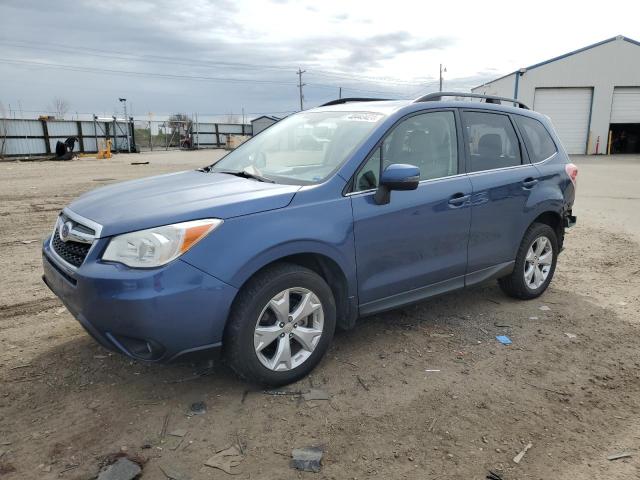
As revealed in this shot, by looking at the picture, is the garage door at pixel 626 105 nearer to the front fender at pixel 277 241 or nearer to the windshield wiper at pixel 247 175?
the windshield wiper at pixel 247 175

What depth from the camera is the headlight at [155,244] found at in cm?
279

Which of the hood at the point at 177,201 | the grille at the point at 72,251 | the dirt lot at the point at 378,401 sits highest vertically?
Answer: the hood at the point at 177,201

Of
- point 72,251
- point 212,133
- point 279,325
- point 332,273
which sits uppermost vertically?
point 212,133

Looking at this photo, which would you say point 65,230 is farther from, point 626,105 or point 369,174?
point 626,105

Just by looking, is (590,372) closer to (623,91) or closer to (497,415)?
(497,415)

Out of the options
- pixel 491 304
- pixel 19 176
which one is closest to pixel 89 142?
pixel 19 176

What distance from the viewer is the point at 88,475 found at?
8.23 ft

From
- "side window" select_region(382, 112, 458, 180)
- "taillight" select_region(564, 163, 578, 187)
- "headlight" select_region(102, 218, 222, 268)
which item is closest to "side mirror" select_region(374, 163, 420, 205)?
"side window" select_region(382, 112, 458, 180)

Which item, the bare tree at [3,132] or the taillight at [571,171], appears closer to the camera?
the taillight at [571,171]

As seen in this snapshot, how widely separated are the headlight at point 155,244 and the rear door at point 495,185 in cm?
234

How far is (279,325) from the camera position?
318 cm

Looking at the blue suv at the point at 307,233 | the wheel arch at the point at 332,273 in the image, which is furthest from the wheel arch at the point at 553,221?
the wheel arch at the point at 332,273

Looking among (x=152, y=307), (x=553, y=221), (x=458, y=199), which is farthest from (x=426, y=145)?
(x=152, y=307)

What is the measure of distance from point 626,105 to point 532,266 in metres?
32.0
